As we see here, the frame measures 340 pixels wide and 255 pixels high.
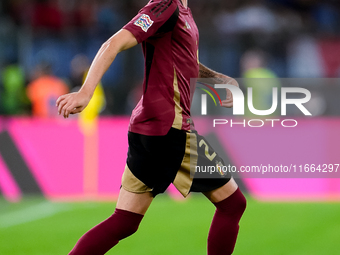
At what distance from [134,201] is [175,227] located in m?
2.87

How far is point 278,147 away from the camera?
7.89 metres

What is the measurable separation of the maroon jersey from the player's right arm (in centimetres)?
31

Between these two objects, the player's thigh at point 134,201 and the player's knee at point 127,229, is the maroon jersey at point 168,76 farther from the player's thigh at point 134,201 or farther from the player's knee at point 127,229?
the player's knee at point 127,229

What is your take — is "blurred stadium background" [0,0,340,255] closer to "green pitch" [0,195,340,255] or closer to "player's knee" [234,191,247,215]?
"green pitch" [0,195,340,255]

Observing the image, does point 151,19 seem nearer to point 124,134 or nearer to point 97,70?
point 97,70

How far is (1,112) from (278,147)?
5.52 meters

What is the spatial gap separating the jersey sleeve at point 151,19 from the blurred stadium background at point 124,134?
97.5 inches

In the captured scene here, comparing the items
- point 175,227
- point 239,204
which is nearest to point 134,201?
point 239,204

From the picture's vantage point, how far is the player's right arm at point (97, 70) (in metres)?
2.75

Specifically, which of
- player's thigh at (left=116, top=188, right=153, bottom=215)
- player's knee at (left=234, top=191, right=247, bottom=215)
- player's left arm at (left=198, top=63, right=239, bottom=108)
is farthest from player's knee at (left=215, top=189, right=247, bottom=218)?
player's left arm at (left=198, top=63, right=239, bottom=108)

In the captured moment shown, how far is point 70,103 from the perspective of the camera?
108 inches

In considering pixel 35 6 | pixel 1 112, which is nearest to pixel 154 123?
pixel 1 112

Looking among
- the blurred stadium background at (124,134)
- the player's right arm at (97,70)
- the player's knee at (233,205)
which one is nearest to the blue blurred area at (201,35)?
the blurred stadium background at (124,134)

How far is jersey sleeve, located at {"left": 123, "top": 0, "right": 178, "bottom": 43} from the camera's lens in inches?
119
